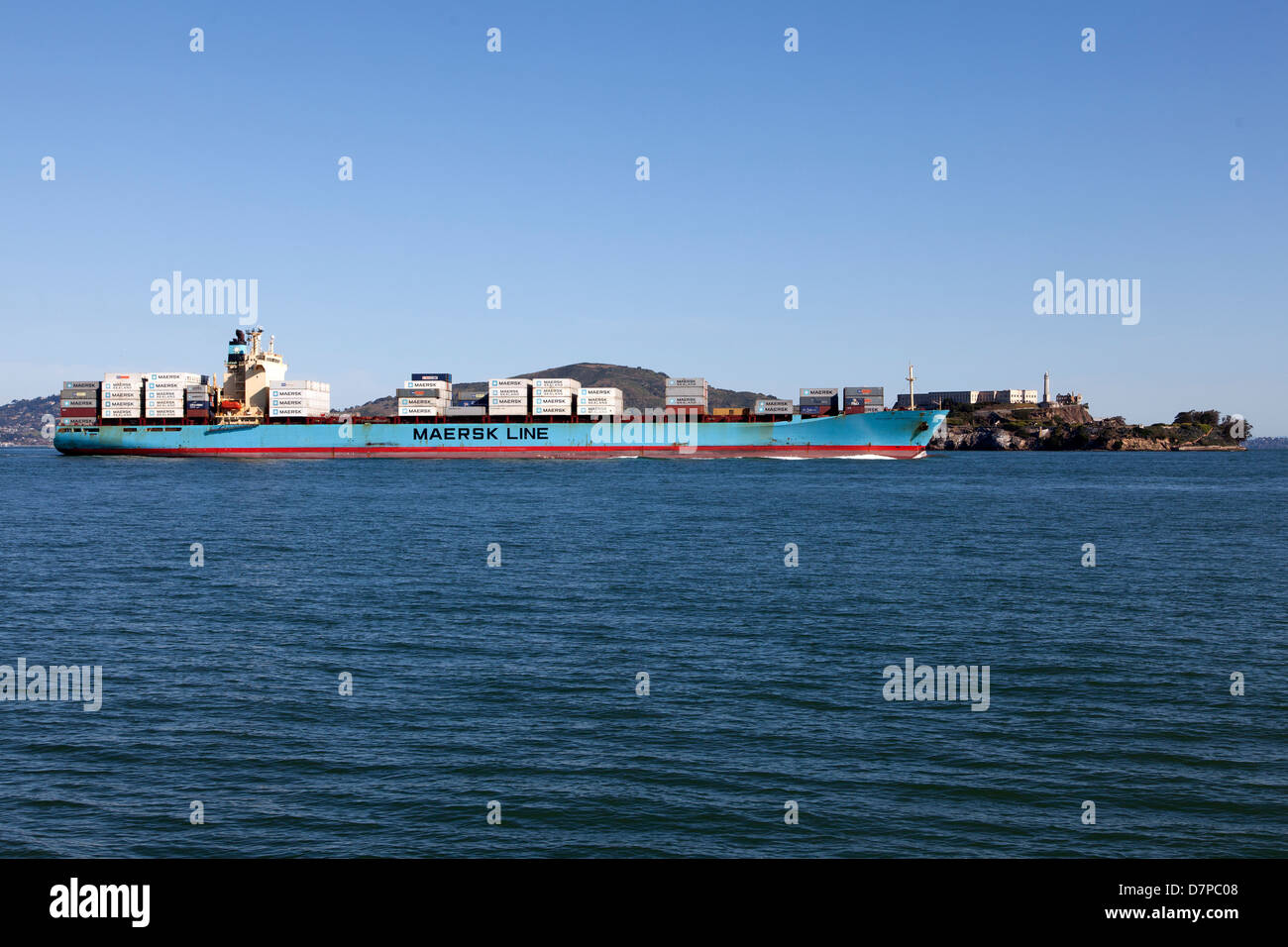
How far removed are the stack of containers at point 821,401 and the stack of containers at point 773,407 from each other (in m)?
2.22

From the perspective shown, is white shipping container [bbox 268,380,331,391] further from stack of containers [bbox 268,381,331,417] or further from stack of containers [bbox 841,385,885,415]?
stack of containers [bbox 841,385,885,415]

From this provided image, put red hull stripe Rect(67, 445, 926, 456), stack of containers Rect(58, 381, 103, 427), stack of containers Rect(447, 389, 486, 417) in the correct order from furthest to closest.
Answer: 1. stack of containers Rect(58, 381, 103, 427)
2. stack of containers Rect(447, 389, 486, 417)
3. red hull stripe Rect(67, 445, 926, 456)

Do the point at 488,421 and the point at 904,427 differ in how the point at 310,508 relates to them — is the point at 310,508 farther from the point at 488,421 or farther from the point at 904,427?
the point at 904,427

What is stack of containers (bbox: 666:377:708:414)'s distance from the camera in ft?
445

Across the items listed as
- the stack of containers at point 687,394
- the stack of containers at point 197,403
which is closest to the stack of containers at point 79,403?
the stack of containers at point 197,403

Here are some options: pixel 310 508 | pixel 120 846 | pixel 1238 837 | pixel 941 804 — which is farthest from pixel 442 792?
pixel 310 508

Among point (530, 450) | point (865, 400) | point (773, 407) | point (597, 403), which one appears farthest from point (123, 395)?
point (865, 400)

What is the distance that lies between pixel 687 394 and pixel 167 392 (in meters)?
75.8

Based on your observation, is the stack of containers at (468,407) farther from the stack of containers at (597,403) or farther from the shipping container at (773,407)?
the shipping container at (773,407)

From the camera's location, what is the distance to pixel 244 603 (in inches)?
1321

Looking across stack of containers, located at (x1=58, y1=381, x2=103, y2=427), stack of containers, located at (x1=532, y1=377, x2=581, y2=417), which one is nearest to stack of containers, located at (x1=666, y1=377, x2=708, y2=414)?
stack of containers, located at (x1=532, y1=377, x2=581, y2=417)

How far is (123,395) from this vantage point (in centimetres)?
13850

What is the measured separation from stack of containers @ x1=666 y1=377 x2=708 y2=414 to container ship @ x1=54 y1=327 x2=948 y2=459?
182 millimetres

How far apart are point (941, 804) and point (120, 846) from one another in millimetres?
13143
